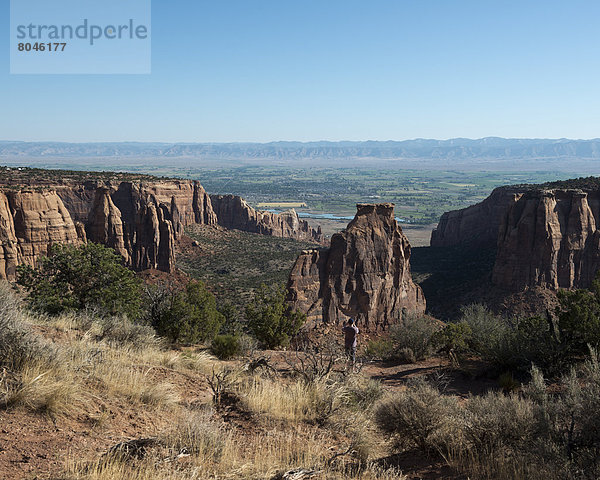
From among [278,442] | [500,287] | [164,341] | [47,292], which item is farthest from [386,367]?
[500,287]

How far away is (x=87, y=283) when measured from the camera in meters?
19.2

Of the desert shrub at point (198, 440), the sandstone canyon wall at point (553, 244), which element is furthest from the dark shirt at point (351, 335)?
the sandstone canyon wall at point (553, 244)

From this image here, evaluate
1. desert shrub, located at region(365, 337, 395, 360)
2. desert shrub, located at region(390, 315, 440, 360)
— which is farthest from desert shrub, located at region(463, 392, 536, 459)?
desert shrub, located at region(365, 337, 395, 360)

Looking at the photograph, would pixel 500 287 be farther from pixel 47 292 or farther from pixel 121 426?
pixel 121 426

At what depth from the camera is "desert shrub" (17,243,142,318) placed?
18234 millimetres

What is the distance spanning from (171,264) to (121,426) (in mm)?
48728

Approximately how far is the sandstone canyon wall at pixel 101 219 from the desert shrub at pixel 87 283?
18665 mm

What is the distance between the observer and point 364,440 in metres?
6.76

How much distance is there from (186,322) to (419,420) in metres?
12.4

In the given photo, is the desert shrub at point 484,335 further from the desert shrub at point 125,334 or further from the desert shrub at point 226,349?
the desert shrub at point 125,334

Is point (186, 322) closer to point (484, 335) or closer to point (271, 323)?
point (271, 323)

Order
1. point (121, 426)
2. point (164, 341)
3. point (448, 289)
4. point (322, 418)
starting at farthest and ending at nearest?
point (448, 289) → point (164, 341) → point (322, 418) → point (121, 426)

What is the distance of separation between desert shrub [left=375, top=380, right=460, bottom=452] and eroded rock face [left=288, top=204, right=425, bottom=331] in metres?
23.0

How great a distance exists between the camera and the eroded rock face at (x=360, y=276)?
3167cm
